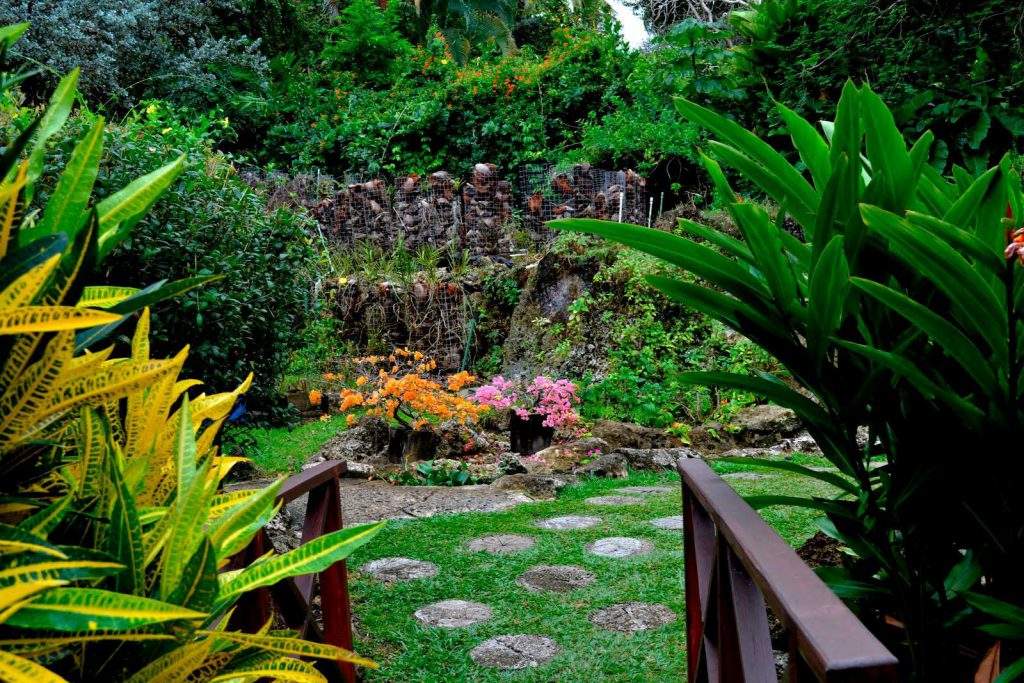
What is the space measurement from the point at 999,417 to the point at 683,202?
831 cm

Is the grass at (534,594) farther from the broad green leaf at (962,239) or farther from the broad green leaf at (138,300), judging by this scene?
the broad green leaf at (138,300)

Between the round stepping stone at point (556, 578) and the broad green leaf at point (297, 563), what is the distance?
2652 mm

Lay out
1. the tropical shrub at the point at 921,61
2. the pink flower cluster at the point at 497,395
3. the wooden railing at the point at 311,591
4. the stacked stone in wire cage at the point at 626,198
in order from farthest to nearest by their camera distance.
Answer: the stacked stone in wire cage at the point at 626,198, the pink flower cluster at the point at 497,395, the tropical shrub at the point at 921,61, the wooden railing at the point at 311,591

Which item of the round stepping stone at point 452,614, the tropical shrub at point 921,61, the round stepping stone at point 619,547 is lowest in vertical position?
the round stepping stone at point 452,614

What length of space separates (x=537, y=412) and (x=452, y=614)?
3.09 meters

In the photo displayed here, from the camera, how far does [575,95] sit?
435 inches

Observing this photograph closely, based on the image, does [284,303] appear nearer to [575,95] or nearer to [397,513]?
[397,513]

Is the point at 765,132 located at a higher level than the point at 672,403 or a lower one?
higher

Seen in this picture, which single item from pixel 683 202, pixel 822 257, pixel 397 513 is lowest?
pixel 397 513

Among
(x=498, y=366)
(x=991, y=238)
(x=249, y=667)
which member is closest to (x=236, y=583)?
(x=249, y=667)

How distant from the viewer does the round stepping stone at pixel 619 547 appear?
3.82 metres

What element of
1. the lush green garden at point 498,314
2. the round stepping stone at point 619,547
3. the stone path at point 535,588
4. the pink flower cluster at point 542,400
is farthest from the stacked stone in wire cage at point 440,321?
the round stepping stone at point 619,547

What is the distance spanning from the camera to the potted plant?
20.0 feet

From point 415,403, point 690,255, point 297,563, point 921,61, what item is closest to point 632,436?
point 415,403
